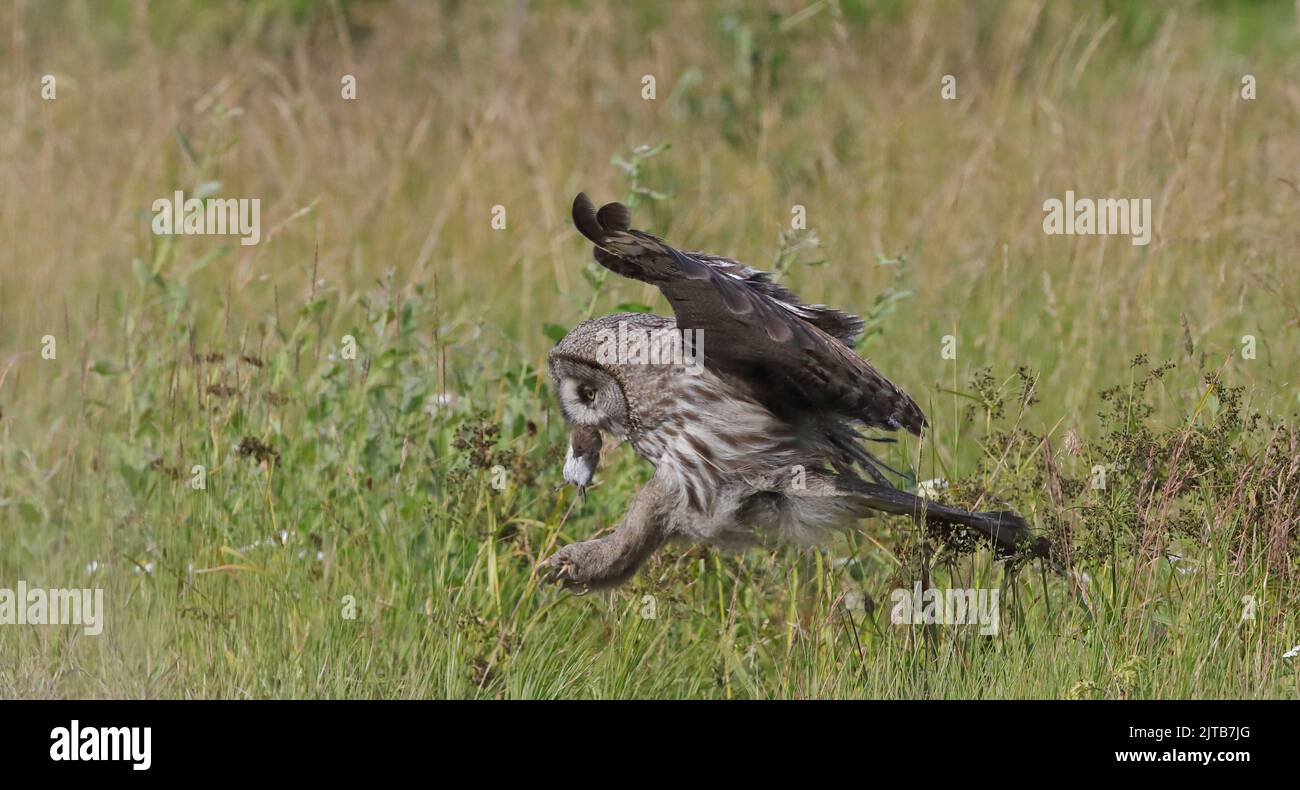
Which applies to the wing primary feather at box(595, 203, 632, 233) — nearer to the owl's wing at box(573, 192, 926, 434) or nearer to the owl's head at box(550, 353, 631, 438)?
the owl's wing at box(573, 192, 926, 434)

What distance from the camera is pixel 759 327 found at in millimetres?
4789

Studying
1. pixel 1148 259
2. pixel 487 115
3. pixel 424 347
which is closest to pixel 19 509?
pixel 424 347

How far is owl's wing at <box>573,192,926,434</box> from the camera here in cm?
450

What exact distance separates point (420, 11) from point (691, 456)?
7797 millimetres

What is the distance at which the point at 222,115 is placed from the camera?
21.6ft

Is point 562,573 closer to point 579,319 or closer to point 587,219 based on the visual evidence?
point 587,219

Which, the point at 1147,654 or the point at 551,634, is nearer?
the point at 1147,654

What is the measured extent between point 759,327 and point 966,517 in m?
0.83

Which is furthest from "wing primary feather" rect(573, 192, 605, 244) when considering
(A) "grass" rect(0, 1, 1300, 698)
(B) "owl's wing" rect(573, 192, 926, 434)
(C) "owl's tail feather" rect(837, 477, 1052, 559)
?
(C) "owl's tail feather" rect(837, 477, 1052, 559)

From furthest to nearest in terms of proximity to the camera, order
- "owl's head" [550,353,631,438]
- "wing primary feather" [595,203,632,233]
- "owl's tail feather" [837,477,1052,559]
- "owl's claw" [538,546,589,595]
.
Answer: "owl's head" [550,353,631,438] < "owl's claw" [538,546,589,595] < "owl's tail feather" [837,477,1052,559] < "wing primary feather" [595,203,632,233]

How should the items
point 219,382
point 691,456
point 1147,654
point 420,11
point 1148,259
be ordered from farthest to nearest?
point 420,11 < point 1148,259 < point 219,382 < point 691,456 < point 1147,654

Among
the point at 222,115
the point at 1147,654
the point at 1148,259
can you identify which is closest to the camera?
the point at 1147,654

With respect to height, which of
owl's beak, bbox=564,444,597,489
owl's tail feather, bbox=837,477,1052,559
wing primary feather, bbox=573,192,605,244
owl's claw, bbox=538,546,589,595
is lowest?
owl's claw, bbox=538,546,589,595
